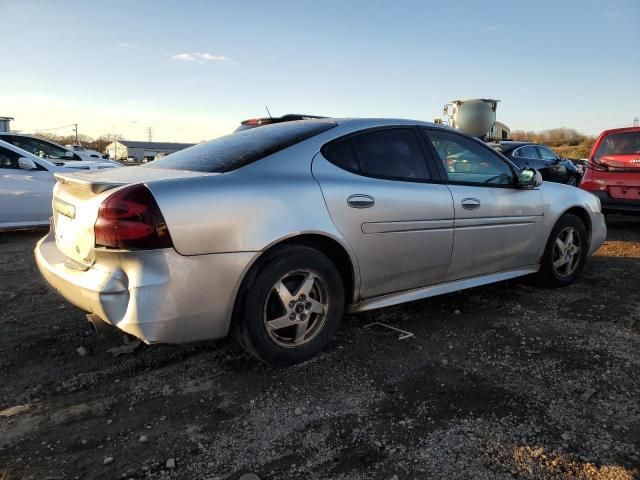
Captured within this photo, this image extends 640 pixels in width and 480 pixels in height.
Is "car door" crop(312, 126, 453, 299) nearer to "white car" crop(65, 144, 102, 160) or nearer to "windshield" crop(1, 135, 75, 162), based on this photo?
"windshield" crop(1, 135, 75, 162)

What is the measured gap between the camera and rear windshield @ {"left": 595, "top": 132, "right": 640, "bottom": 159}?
7.84 meters

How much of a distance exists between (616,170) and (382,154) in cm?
622

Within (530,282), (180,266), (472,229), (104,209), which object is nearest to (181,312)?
(180,266)

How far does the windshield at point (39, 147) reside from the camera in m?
8.90

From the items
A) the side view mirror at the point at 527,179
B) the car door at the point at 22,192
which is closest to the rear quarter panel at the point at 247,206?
the side view mirror at the point at 527,179

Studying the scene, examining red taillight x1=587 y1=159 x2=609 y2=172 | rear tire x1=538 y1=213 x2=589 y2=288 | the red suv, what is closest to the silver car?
rear tire x1=538 y1=213 x2=589 y2=288

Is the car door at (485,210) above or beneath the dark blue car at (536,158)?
beneath

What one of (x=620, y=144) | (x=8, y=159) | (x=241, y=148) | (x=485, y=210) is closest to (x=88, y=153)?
(x=8, y=159)

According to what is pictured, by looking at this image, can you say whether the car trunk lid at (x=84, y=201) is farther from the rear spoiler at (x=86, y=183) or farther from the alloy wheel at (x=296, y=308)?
the alloy wheel at (x=296, y=308)

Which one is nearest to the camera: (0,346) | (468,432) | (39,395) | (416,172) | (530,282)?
(468,432)

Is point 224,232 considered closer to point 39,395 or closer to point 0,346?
point 39,395

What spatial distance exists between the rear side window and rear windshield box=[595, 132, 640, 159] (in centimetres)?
600

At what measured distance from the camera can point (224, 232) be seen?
8.38ft

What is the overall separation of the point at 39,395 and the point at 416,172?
2699mm
